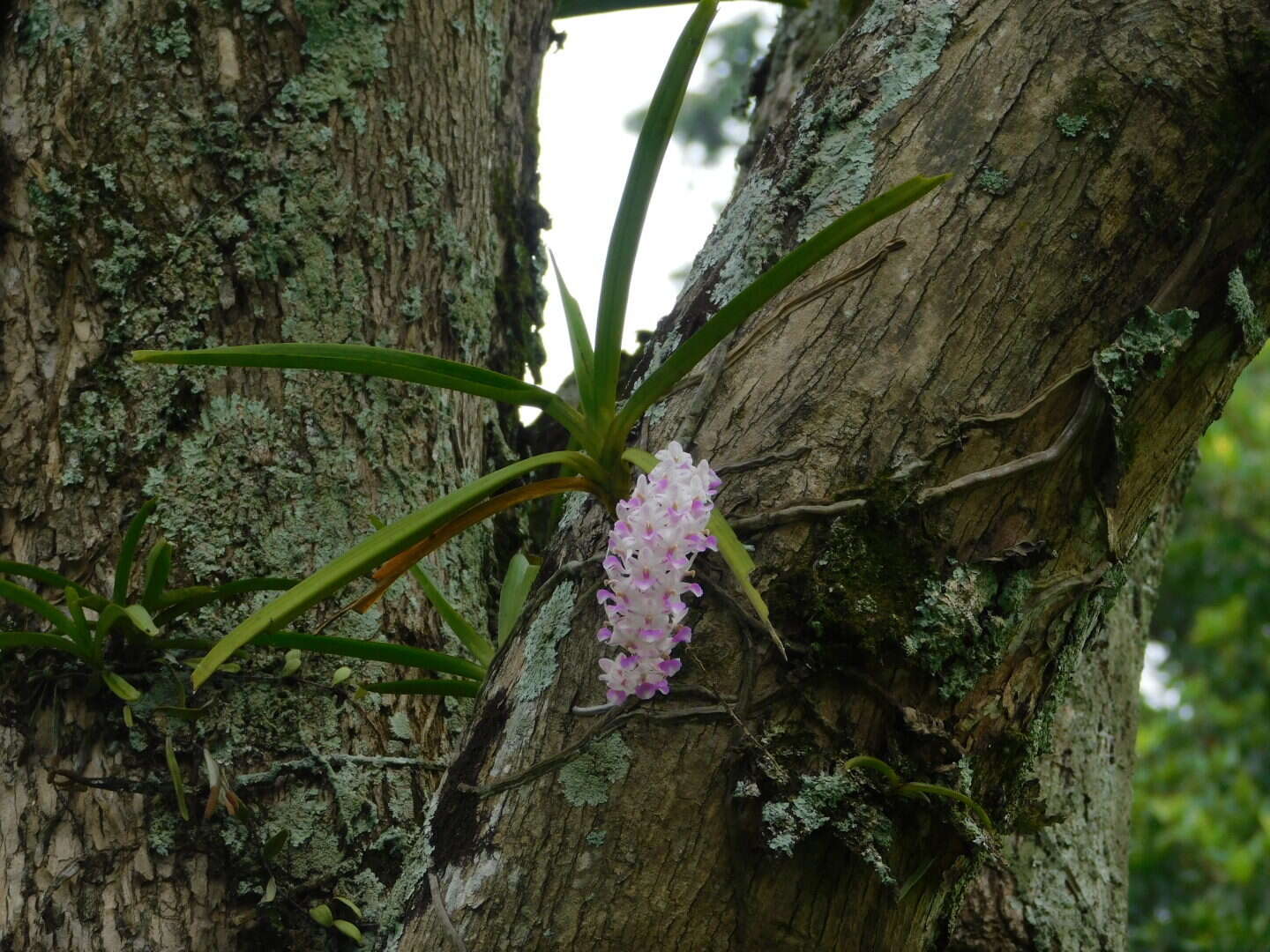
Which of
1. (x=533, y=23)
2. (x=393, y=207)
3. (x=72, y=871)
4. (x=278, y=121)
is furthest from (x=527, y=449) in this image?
(x=72, y=871)

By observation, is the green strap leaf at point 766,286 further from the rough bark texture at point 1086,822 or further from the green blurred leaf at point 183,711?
the rough bark texture at point 1086,822

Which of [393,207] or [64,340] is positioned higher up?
[393,207]

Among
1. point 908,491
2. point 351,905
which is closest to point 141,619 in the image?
point 351,905

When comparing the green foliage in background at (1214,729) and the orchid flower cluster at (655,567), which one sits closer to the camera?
the orchid flower cluster at (655,567)

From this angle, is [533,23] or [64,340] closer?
[64,340]

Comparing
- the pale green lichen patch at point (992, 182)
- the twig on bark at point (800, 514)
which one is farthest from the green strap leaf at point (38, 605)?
the pale green lichen patch at point (992, 182)

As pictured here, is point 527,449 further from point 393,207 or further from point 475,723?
point 475,723

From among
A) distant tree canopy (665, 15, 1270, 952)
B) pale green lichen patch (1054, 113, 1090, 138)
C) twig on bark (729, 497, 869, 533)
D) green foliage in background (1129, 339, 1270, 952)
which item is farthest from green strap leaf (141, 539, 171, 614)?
green foliage in background (1129, 339, 1270, 952)
